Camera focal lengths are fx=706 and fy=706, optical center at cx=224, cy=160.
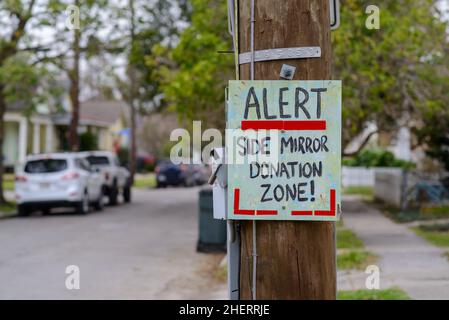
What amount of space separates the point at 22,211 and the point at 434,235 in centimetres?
1184

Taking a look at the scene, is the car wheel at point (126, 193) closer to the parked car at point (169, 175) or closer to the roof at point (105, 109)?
the parked car at point (169, 175)

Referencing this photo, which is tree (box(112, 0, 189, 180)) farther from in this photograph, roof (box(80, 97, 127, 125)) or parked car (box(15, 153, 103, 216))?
roof (box(80, 97, 127, 125))

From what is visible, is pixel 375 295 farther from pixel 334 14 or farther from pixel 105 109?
pixel 105 109

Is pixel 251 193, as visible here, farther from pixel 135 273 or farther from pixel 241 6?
pixel 135 273

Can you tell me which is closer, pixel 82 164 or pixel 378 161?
pixel 82 164

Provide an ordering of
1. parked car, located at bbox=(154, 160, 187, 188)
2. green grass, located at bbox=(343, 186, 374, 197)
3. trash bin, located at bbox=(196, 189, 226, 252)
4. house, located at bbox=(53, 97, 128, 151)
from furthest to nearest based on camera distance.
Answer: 1. house, located at bbox=(53, 97, 128, 151)
2. parked car, located at bbox=(154, 160, 187, 188)
3. green grass, located at bbox=(343, 186, 374, 197)
4. trash bin, located at bbox=(196, 189, 226, 252)

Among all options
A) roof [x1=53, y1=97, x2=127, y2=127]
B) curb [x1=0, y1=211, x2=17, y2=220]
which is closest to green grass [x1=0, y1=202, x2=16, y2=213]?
curb [x1=0, y1=211, x2=17, y2=220]

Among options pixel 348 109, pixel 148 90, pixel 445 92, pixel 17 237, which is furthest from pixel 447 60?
pixel 148 90

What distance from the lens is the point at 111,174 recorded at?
25484 mm

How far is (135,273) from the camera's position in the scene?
10.9 m

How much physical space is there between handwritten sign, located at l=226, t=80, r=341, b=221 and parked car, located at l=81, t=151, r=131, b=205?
20886 mm

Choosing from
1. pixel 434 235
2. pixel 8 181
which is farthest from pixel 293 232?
pixel 8 181

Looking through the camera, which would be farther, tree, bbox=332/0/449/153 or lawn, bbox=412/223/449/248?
tree, bbox=332/0/449/153

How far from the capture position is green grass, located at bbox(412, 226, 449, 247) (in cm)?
1282
